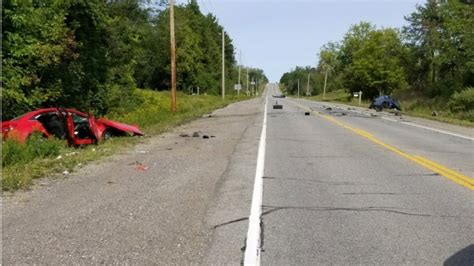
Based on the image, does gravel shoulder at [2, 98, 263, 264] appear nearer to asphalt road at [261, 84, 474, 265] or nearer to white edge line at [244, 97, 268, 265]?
white edge line at [244, 97, 268, 265]

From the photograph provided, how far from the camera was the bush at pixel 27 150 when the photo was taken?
11036 mm

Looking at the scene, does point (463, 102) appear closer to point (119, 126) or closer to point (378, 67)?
point (119, 126)

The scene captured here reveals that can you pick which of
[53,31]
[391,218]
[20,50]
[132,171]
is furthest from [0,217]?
[53,31]

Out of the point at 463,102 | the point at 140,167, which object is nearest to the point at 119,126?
the point at 140,167

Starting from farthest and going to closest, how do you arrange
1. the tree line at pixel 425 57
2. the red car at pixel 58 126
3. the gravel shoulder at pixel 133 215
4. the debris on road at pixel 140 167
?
the tree line at pixel 425 57
the red car at pixel 58 126
the debris on road at pixel 140 167
the gravel shoulder at pixel 133 215

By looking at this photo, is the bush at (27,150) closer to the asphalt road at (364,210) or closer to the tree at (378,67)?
the asphalt road at (364,210)

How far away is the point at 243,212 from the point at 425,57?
6618cm

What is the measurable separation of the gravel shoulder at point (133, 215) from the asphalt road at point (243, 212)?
2 centimetres

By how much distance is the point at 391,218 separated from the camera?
6582 mm

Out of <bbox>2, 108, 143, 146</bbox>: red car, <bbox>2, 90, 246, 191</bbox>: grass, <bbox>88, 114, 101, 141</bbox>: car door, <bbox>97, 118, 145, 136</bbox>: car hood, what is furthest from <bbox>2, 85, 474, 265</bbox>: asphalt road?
<bbox>97, 118, 145, 136</bbox>: car hood

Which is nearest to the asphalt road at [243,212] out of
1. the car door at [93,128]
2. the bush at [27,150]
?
the bush at [27,150]

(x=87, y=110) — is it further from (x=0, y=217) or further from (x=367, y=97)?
(x=367, y=97)

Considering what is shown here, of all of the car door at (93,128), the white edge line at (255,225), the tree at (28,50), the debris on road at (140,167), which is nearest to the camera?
the white edge line at (255,225)

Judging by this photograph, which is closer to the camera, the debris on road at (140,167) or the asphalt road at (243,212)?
the asphalt road at (243,212)
